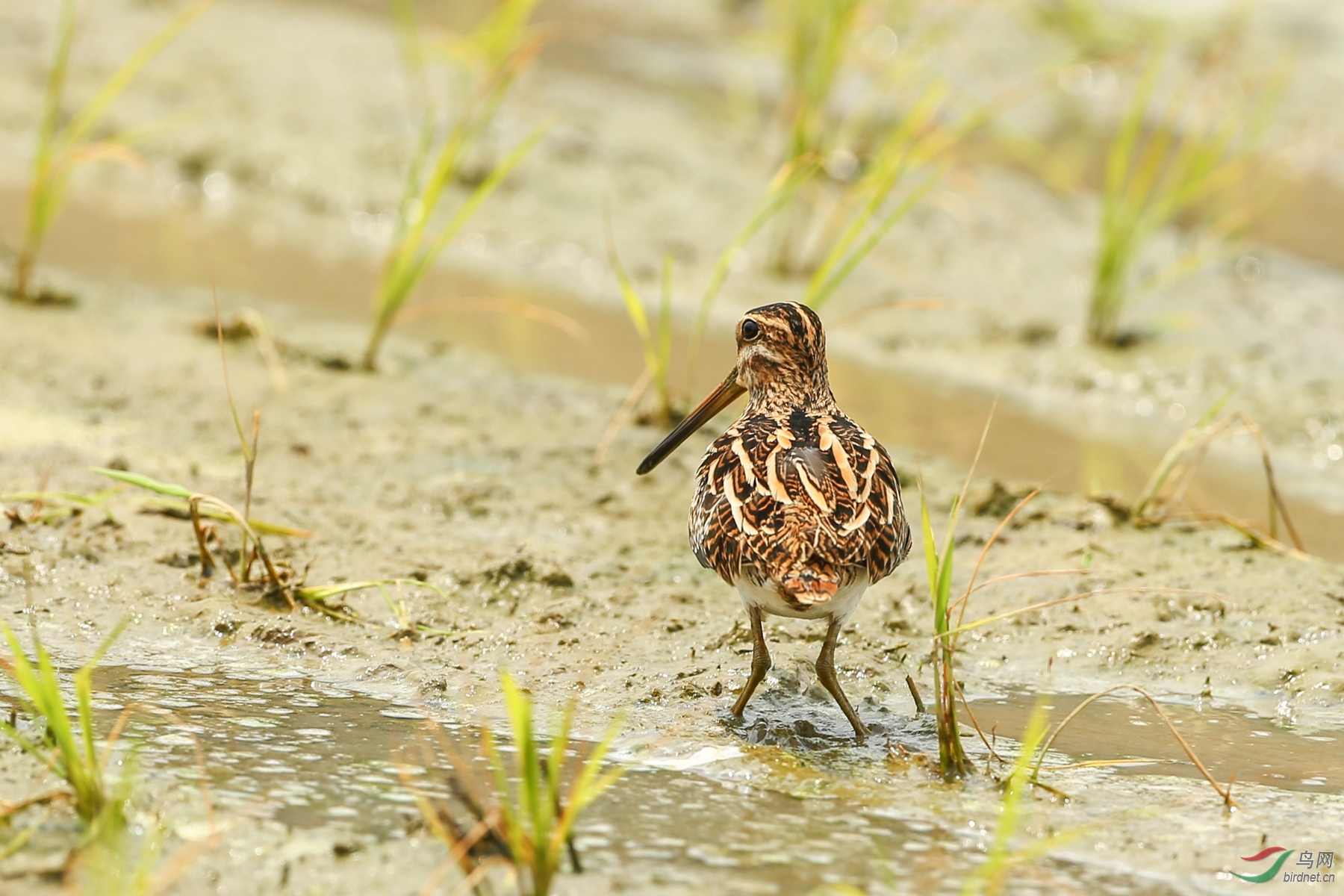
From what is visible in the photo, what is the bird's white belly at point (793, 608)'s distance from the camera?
404 cm

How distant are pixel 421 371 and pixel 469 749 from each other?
364 centimetres

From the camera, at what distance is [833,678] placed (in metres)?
4.41

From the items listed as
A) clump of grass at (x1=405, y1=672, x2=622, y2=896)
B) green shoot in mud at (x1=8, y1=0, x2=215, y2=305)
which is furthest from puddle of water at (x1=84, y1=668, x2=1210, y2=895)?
green shoot in mud at (x1=8, y1=0, x2=215, y2=305)

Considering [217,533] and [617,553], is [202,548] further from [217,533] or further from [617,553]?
[617,553]

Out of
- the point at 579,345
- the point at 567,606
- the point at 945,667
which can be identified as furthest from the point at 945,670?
the point at 579,345

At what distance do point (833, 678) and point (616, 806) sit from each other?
0.89 m

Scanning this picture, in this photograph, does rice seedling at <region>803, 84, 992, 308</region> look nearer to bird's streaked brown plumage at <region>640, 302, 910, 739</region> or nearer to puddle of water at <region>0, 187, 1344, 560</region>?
puddle of water at <region>0, 187, 1344, 560</region>

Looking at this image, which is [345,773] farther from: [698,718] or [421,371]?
[421,371]

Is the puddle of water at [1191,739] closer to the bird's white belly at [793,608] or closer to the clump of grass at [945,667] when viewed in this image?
the clump of grass at [945,667]

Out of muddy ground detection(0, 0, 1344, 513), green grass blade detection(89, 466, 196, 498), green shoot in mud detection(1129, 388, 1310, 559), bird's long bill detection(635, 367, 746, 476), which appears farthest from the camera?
muddy ground detection(0, 0, 1344, 513)

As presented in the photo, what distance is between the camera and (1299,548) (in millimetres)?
5750

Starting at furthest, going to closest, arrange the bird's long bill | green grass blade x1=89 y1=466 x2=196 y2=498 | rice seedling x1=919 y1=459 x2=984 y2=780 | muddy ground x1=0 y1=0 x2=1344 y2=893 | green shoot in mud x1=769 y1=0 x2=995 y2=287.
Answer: green shoot in mud x1=769 y1=0 x2=995 y2=287 < the bird's long bill < green grass blade x1=89 y1=466 x2=196 y2=498 < rice seedling x1=919 y1=459 x2=984 y2=780 < muddy ground x1=0 y1=0 x2=1344 y2=893

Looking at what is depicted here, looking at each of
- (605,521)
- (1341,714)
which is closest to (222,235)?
(605,521)

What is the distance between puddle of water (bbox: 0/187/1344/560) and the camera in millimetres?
7035
